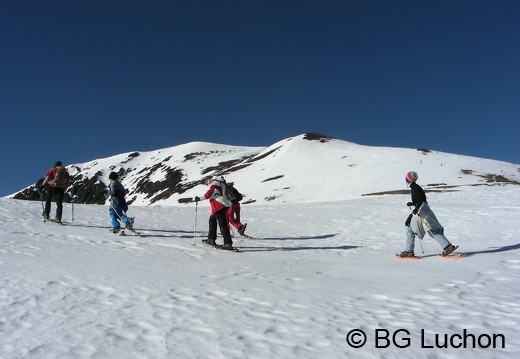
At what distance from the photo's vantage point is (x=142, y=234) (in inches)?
463

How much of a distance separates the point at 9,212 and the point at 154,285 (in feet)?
36.1

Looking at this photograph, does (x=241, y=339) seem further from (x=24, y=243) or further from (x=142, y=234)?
(x=142, y=234)

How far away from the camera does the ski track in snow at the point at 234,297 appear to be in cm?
344

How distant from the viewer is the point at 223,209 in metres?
9.73

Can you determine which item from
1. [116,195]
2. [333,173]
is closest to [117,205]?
[116,195]

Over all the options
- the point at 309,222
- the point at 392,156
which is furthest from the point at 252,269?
the point at 392,156

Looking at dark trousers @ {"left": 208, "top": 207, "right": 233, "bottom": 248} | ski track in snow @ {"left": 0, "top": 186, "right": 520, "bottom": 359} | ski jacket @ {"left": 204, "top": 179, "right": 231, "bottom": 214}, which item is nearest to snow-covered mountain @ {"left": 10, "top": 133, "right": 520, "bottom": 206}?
dark trousers @ {"left": 208, "top": 207, "right": 233, "bottom": 248}

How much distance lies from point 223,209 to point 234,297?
4.86 m

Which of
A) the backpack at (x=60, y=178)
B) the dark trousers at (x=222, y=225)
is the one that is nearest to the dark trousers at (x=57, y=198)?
the backpack at (x=60, y=178)

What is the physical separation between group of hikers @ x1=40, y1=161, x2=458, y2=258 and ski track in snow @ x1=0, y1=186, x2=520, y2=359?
1.52 ft

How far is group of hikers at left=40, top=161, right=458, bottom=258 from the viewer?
8.74 meters

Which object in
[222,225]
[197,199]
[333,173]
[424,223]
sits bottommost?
[222,225]

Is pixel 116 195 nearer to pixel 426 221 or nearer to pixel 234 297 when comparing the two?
pixel 234 297

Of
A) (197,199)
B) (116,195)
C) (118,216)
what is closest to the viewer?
(197,199)
